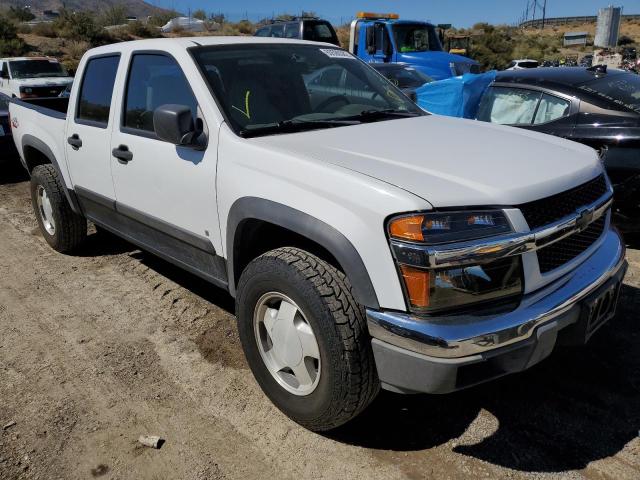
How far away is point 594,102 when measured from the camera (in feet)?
15.9

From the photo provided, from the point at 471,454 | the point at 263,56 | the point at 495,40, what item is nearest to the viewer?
the point at 471,454

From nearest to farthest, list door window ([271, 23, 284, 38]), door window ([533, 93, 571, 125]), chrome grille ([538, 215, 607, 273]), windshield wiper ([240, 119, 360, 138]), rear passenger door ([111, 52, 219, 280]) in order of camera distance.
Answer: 1. chrome grille ([538, 215, 607, 273])
2. windshield wiper ([240, 119, 360, 138])
3. rear passenger door ([111, 52, 219, 280])
4. door window ([533, 93, 571, 125])
5. door window ([271, 23, 284, 38])

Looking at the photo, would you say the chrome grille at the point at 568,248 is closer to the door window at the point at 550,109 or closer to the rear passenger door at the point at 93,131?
the door window at the point at 550,109

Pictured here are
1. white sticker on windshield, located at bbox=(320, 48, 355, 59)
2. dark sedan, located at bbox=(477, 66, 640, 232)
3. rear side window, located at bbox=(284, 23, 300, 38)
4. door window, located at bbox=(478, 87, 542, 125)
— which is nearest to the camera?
white sticker on windshield, located at bbox=(320, 48, 355, 59)

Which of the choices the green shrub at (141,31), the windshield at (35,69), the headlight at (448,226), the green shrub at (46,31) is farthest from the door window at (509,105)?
the green shrub at (141,31)

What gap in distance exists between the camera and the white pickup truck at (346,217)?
2164 millimetres

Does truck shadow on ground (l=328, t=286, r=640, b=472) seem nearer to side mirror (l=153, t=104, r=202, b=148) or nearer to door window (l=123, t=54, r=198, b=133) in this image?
side mirror (l=153, t=104, r=202, b=148)

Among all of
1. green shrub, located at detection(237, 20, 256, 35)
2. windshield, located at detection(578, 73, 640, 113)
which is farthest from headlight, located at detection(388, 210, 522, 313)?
green shrub, located at detection(237, 20, 256, 35)

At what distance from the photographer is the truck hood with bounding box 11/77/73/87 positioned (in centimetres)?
1398

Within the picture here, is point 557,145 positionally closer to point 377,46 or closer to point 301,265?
point 301,265

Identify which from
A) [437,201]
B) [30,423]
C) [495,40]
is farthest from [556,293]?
[495,40]

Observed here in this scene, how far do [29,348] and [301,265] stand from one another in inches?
85.2

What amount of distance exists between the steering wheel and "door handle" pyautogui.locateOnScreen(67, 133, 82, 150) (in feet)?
6.31

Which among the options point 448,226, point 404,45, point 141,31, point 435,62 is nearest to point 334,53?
point 448,226
